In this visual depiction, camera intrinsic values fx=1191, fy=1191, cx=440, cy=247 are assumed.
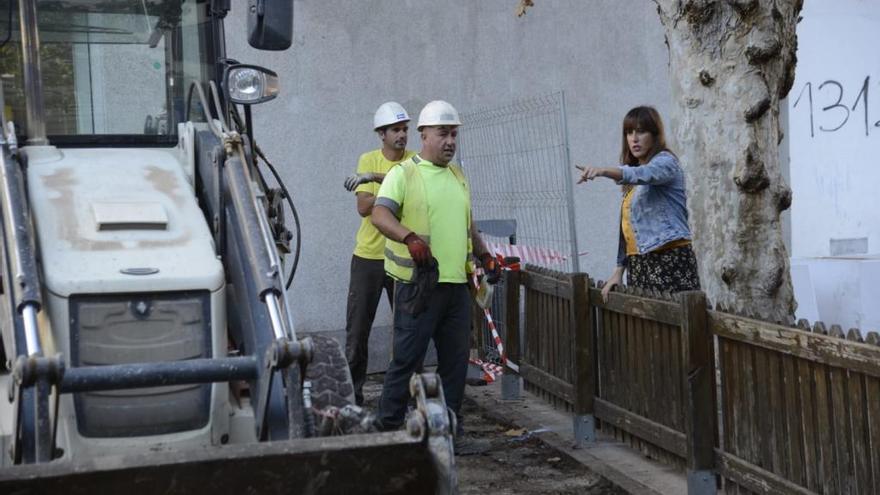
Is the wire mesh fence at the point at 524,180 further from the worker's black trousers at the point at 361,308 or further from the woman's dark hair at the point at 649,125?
the worker's black trousers at the point at 361,308

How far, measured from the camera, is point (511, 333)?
8.55 meters

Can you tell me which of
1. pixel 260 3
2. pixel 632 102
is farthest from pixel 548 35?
pixel 260 3

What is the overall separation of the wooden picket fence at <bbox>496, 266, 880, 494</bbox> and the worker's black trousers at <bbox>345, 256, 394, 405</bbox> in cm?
110

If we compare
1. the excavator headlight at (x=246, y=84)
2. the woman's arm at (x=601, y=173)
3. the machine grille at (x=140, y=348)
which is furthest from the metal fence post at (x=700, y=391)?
the machine grille at (x=140, y=348)

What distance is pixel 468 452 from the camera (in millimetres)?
7098

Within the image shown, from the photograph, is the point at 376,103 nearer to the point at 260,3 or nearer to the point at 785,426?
the point at 260,3

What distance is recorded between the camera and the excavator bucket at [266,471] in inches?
133

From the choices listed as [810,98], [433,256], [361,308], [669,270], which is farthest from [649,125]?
[810,98]

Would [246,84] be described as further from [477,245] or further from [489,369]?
[489,369]

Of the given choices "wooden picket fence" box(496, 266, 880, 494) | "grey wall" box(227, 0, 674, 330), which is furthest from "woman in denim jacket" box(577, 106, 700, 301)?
"grey wall" box(227, 0, 674, 330)

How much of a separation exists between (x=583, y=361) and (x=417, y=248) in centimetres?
150

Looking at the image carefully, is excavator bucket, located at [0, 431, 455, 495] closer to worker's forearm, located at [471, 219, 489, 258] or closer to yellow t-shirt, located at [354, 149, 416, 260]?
worker's forearm, located at [471, 219, 489, 258]

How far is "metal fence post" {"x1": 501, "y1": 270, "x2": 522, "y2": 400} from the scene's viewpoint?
27.8ft

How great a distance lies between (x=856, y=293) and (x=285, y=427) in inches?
298
